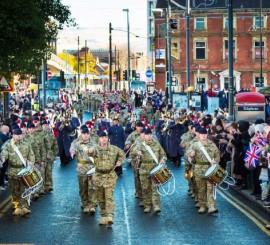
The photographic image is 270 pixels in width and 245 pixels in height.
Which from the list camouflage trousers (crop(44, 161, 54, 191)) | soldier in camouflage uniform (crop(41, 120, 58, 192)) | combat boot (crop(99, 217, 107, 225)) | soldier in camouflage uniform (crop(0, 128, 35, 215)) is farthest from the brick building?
combat boot (crop(99, 217, 107, 225))

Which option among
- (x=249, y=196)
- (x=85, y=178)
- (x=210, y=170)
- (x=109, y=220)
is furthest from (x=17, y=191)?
(x=249, y=196)

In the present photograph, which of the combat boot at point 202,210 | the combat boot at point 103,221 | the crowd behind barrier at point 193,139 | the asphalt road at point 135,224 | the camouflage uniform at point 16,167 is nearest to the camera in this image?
the asphalt road at point 135,224

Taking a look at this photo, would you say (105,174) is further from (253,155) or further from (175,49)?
(175,49)

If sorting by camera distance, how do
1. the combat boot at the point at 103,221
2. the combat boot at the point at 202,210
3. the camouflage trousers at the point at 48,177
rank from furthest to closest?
the camouflage trousers at the point at 48,177 → the combat boot at the point at 202,210 → the combat boot at the point at 103,221

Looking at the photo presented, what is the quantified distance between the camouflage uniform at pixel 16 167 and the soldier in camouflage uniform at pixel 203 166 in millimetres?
3338

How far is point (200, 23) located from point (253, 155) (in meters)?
68.5

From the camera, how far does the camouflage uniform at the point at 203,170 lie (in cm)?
1847

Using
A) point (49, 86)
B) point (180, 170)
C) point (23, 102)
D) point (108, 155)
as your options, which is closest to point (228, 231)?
point (108, 155)

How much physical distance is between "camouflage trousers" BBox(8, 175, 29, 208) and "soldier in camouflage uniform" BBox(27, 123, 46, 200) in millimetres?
2750

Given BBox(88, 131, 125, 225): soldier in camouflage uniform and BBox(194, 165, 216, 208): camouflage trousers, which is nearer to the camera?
BBox(88, 131, 125, 225): soldier in camouflage uniform

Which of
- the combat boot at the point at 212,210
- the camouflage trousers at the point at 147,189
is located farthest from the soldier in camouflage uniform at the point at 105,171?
the combat boot at the point at 212,210

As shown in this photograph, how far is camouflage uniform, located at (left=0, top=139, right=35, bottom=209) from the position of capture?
60.0 ft

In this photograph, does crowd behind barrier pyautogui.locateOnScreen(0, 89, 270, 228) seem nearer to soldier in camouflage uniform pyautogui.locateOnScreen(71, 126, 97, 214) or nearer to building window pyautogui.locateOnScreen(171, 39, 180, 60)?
soldier in camouflage uniform pyautogui.locateOnScreen(71, 126, 97, 214)

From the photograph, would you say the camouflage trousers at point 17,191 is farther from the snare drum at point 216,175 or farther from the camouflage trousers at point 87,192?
the snare drum at point 216,175
